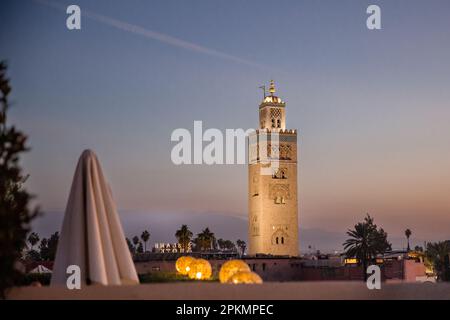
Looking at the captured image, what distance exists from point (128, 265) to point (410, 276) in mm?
31884

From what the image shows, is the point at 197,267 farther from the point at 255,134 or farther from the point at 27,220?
the point at 255,134

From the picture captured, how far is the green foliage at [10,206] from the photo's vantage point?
11188 mm

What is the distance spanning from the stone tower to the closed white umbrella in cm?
4264

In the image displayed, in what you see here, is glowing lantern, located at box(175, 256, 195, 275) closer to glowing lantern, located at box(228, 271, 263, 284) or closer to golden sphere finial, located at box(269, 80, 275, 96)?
glowing lantern, located at box(228, 271, 263, 284)

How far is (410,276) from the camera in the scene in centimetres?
4212

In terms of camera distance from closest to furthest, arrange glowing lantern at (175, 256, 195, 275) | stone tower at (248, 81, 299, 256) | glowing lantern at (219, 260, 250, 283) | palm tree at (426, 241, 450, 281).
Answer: glowing lantern at (219, 260, 250, 283)
glowing lantern at (175, 256, 195, 275)
palm tree at (426, 241, 450, 281)
stone tower at (248, 81, 299, 256)

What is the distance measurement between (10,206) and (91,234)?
49.6 inches

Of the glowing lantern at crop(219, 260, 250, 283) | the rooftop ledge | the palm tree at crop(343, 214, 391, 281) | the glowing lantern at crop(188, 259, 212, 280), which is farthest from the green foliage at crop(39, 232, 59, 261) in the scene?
the rooftop ledge

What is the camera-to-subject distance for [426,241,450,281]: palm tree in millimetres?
50156

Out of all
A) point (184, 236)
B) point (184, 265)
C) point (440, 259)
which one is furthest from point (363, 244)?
point (184, 265)

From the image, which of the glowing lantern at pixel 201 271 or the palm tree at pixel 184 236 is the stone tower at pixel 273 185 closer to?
the palm tree at pixel 184 236

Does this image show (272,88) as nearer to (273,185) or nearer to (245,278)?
(273,185)
